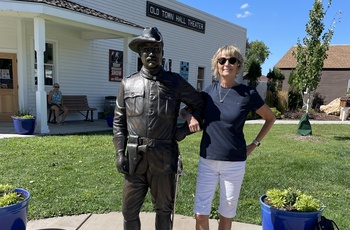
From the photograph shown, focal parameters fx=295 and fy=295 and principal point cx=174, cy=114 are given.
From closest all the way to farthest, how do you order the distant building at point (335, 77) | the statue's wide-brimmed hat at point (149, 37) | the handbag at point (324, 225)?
the statue's wide-brimmed hat at point (149, 37) < the handbag at point (324, 225) < the distant building at point (335, 77)

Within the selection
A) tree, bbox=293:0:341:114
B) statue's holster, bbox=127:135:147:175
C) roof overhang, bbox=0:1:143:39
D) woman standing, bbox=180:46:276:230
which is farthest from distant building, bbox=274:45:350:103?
statue's holster, bbox=127:135:147:175

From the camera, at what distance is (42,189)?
12.9 ft

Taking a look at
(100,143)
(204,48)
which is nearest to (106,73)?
(100,143)

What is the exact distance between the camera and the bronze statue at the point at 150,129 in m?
2.16

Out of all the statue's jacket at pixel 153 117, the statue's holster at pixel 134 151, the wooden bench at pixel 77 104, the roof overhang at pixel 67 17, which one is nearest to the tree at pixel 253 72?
the roof overhang at pixel 67 17

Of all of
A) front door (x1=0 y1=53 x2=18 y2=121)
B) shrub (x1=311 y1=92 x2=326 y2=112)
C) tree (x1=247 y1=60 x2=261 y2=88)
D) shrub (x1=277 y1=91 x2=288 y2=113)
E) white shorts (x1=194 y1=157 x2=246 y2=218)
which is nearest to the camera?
white shorts (x1=194 y1=157 x2=246 y2=218)

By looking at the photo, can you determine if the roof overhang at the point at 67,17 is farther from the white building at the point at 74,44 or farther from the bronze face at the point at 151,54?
the bronze face at the point at 151,54

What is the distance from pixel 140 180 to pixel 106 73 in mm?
9801

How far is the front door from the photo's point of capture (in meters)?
8.96

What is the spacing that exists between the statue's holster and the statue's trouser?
0.10 metres

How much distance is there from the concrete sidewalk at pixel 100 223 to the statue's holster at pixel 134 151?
1194mm

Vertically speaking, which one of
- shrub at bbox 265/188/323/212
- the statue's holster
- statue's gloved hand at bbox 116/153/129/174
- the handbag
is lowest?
the handbag

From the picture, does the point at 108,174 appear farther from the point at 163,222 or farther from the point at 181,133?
the point at 181,133

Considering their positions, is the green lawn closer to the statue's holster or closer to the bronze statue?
the bronze statue
